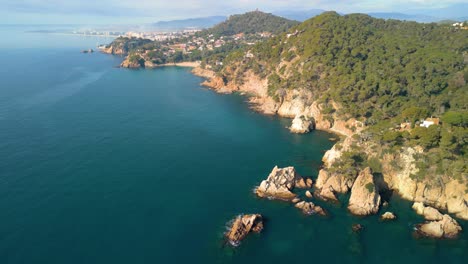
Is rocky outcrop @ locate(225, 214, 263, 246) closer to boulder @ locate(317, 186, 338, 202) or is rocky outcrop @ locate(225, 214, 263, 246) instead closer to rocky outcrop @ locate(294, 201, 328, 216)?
rocky outcrop @ locate(294, 201, 328, 216)

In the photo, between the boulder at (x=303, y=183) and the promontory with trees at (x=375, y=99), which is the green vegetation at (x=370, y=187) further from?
the boulder at (x=303, y=183)

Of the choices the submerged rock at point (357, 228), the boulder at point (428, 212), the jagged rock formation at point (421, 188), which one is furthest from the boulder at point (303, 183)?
the boulder at point (428, 212)

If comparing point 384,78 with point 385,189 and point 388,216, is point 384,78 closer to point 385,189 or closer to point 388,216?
point 385,189

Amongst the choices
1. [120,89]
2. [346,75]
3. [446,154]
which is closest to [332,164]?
[446,154]

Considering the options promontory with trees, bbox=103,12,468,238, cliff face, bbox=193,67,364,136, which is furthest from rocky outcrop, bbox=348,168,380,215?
cliff face, bbox=193,67,364,136

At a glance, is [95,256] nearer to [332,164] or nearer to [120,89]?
[332,164]

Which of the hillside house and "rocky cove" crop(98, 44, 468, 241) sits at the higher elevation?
the hillside house

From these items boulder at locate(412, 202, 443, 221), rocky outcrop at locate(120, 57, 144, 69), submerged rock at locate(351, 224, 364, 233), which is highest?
rocky outcrop at locate(120, 57, 144, 69)
